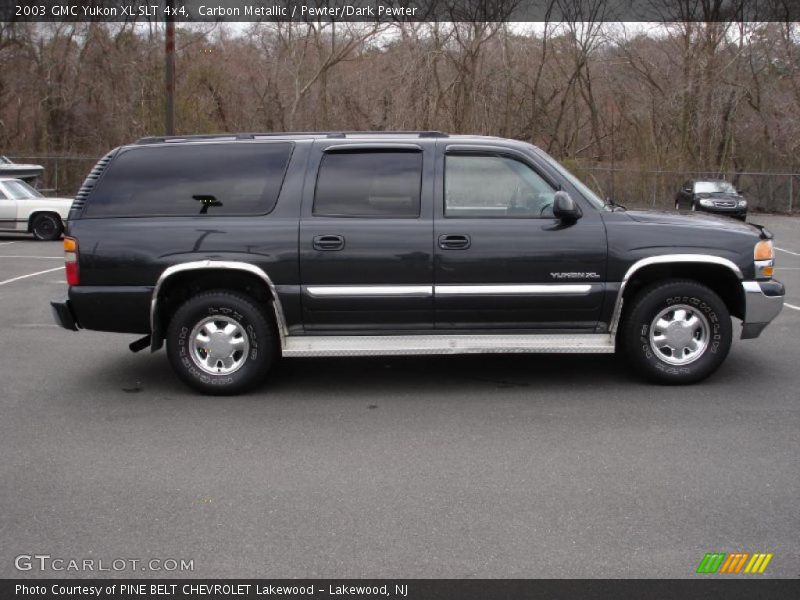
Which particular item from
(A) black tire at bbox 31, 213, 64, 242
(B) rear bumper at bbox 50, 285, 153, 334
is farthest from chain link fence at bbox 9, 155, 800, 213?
(B) rear bumper at bbox 50, 285, 153, 334

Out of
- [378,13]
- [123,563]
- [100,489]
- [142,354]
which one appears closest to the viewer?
[123,563]

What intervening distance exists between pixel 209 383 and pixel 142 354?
196 centimetres

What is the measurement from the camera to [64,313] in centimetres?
659

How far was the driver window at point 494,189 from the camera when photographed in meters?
6.52

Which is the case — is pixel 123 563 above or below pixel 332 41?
below

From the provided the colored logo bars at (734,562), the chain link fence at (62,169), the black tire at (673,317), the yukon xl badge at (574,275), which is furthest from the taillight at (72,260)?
the chain link fence at (62,169)

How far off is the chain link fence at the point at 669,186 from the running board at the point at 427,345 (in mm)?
27216

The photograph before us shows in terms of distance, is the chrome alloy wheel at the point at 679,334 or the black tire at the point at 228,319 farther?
the chrome alloy wheel at the point at 679,334

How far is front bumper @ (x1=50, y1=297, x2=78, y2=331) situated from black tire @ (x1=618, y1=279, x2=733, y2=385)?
166 inches

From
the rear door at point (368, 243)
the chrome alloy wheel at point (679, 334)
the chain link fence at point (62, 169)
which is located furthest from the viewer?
the chain link fence at point (62, 169)

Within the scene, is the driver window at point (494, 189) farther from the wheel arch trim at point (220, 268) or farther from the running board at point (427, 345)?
the wheel arch trim at point (220, 268)

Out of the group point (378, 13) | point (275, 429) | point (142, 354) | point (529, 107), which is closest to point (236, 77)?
point (378, 13)

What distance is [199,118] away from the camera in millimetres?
36469

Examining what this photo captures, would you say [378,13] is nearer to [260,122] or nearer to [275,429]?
[260,122]
